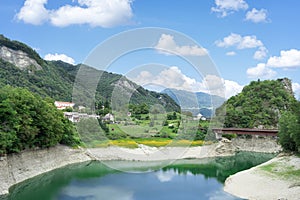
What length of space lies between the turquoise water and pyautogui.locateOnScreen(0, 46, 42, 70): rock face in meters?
52.1

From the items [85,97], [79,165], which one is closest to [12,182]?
[79,165]

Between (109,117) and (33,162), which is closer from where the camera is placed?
(33,162)

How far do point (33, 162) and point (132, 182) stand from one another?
7.60 metres

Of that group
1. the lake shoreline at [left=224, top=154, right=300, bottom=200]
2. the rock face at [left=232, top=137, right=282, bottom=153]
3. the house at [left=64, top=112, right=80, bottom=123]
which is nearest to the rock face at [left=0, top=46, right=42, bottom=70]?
the house at [left=64, top=112, right=80, bottom=123]

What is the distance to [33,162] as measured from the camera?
88.1ft

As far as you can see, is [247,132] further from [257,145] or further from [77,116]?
[77,116]

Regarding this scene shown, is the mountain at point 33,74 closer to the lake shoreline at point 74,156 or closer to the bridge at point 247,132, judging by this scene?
the lake shoreline at point 74,156

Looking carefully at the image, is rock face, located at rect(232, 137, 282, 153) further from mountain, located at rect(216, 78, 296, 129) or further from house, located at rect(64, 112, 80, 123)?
house, located at rect(64, 112, 80, 123)

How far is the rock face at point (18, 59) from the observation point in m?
78.4

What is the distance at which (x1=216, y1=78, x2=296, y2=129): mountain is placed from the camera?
5628cm

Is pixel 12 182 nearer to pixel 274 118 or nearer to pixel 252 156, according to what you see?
pixel 252 156

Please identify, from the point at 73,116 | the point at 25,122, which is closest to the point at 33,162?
the point at 25,122

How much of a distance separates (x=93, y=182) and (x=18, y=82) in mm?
48362

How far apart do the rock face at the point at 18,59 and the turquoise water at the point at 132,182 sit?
52.1 m
